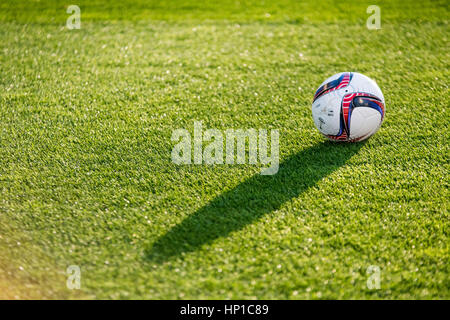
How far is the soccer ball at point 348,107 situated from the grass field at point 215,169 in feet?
0.89

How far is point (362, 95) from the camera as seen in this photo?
3.75 metres

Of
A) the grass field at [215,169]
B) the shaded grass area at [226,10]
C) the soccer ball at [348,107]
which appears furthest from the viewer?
the shaded grass area at [226,10]

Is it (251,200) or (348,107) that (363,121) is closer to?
(348,107)

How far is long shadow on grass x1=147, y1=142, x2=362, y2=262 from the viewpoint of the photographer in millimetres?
3137

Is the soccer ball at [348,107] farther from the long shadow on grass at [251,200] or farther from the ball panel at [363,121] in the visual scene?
the long shadow on grass at [251,200]

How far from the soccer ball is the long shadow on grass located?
0.86 ft

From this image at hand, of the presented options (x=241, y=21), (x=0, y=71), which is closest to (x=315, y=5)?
(x=241, y=21)

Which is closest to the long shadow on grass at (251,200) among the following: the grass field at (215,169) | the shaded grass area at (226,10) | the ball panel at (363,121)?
the grass field at (215,169)

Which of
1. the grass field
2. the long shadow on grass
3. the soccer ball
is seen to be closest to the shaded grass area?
the grass field

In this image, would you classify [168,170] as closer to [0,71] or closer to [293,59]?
[293,59]

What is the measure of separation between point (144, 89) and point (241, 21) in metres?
2.55

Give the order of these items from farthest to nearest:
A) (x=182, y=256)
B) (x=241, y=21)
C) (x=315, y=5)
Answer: (x=315, y=5) < (x=241, y=21) < (x=182, y=256)

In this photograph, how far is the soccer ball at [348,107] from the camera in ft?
12.2

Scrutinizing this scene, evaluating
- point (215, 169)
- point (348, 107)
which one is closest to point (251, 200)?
point (215, 169)
